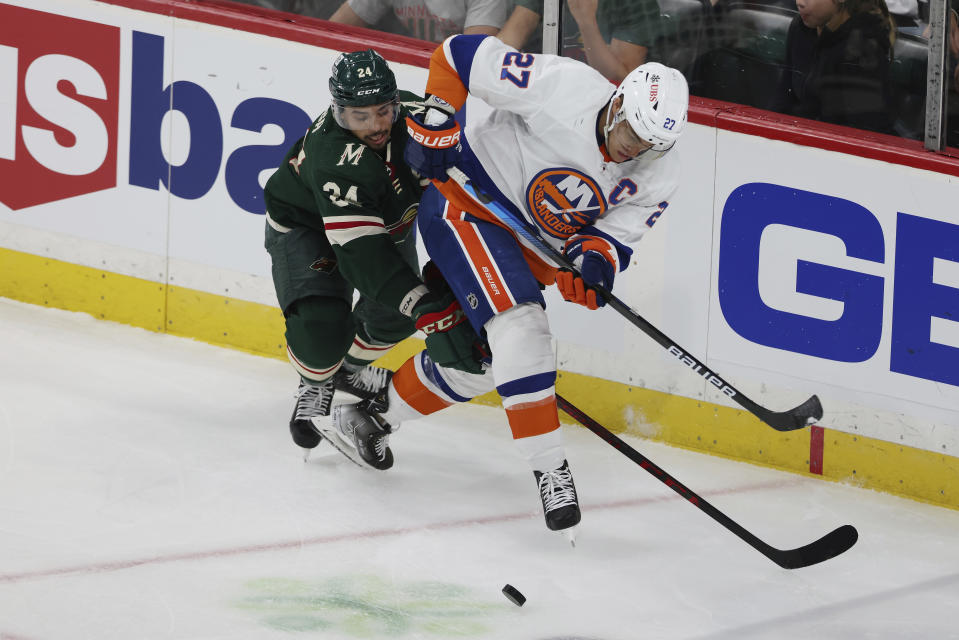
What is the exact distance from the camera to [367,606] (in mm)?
3090

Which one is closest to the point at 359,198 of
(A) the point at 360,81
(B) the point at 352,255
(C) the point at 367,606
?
(B) the point at 352,255

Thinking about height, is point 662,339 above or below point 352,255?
below

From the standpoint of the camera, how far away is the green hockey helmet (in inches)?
133

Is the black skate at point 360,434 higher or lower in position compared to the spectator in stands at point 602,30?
lower

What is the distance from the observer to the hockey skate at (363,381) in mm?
4242

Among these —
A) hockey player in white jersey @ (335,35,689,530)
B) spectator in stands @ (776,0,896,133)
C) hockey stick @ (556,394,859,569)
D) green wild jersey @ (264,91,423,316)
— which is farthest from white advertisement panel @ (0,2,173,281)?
hockey stick @ (556,394,859,569)

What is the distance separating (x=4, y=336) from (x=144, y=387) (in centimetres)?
63

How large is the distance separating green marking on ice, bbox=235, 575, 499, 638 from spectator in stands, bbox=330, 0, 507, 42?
1.80m

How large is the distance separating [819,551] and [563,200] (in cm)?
100

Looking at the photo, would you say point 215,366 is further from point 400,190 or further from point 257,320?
point 400,190

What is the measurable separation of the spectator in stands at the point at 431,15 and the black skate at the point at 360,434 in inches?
48.5

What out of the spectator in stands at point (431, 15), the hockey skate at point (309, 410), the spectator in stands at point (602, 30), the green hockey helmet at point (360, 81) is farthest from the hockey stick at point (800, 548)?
the spectator in stands at point (431, 15)

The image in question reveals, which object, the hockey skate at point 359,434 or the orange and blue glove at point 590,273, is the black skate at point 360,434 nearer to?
the hockey skate at point 359,434

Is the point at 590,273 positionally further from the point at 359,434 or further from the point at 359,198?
the point at 359,434
